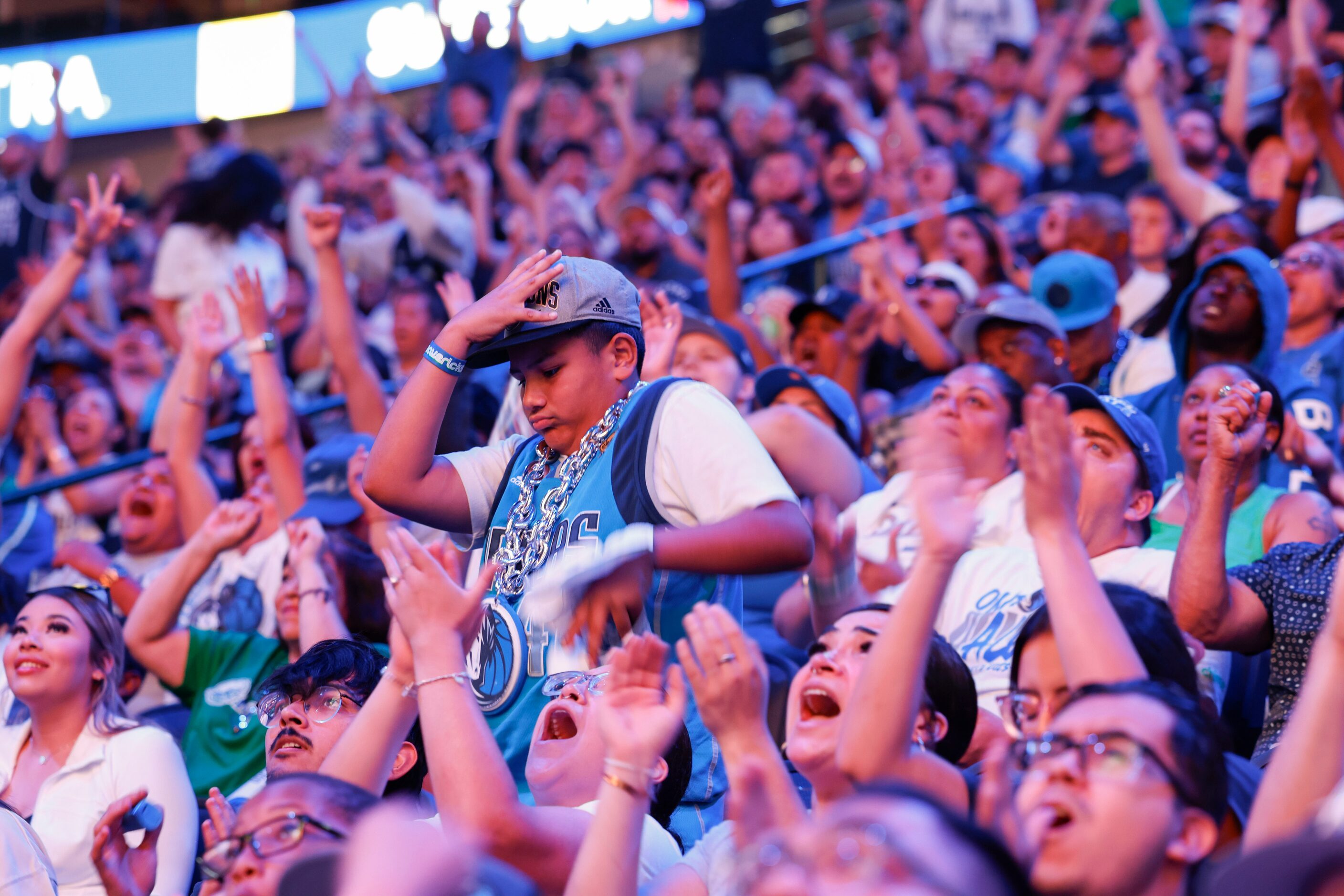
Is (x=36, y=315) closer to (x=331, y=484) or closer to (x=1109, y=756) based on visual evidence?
(x=331, y=484)

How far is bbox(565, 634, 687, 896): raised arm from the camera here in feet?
6.67

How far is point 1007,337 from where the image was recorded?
4.69 metres

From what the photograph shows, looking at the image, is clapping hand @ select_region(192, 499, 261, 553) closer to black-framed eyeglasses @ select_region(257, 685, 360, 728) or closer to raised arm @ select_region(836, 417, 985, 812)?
black-framed eyeglasses @ select_region(257, 685, 360, 728)

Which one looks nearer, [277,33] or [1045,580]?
[1045,580]

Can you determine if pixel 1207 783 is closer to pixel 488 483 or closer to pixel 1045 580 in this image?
pixel 1045 580

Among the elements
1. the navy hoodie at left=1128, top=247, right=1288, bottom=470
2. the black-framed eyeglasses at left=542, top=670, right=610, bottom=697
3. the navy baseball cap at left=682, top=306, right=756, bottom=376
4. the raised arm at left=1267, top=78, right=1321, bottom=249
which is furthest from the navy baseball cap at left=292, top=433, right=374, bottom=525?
the raised arm at left=1267, top=78, right=1321, bottom=249

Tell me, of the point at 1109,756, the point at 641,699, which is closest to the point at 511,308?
the point at 641,699

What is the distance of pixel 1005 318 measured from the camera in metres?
4.68

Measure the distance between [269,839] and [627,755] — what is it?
0.51 m

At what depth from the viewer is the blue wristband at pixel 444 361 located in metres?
2.69

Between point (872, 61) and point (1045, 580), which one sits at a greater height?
point (872, 61)

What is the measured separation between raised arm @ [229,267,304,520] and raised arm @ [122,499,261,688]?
0.41 m

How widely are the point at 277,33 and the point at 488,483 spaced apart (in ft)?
42.2

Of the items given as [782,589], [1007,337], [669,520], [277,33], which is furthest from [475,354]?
[277,33]
